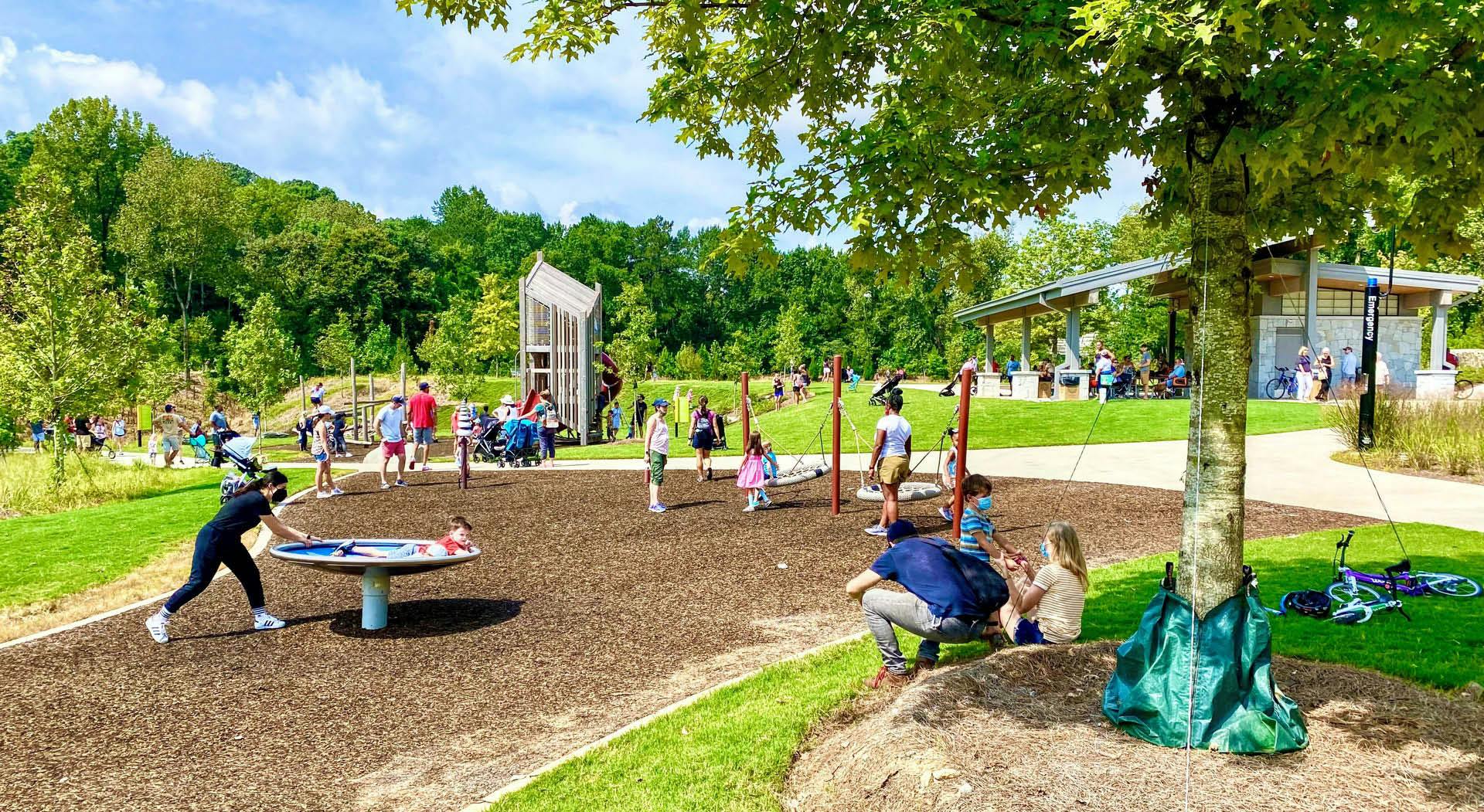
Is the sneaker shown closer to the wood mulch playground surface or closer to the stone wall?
the wood mulch playground surface

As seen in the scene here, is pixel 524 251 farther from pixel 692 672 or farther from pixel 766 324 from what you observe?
pixel 692 672

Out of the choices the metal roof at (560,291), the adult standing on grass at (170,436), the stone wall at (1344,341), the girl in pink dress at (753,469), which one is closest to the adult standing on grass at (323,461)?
the girl in pink dress at (753,469)

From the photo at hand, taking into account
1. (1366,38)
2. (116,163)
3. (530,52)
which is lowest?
(1366,38)

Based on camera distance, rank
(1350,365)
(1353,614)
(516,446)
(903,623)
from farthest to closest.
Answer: (1350,365) < (516,446) < (1353,614) < (903,623)

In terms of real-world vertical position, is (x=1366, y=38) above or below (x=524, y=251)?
below

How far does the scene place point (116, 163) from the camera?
66688mm

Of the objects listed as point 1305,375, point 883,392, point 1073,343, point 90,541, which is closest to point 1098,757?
point 90,541

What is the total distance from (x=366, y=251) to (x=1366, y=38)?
7104cm

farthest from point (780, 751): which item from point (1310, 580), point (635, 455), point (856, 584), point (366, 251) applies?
point (366, 251)

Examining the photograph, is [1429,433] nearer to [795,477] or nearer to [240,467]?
[795,477]

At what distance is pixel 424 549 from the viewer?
28.5 ft

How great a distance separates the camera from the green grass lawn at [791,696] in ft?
16.1

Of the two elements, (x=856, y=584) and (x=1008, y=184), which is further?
(x=856, y=584)

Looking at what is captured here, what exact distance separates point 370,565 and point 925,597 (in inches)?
185
